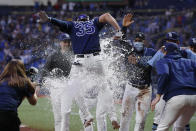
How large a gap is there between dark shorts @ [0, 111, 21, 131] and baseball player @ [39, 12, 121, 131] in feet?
7.53

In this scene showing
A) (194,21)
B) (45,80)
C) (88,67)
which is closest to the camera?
(88,67)

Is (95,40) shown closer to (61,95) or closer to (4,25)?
(61,95)

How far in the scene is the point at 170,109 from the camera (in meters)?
5.96

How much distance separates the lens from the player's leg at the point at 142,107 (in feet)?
25.1

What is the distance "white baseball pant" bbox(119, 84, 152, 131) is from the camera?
25.2 ft

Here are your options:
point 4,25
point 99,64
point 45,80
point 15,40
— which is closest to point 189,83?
point 99,64

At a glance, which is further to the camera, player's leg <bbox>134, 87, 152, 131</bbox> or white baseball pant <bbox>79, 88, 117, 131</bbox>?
player's leg <bbox>134, 87, 152, 131</bbox>

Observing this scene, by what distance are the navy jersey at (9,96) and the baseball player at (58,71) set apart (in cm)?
233

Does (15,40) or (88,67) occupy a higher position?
(88,67)

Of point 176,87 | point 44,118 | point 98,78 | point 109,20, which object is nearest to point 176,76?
point 176,87

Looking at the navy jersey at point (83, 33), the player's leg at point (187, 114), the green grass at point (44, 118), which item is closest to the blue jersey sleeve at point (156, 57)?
the navy jersey at point (83, 33)

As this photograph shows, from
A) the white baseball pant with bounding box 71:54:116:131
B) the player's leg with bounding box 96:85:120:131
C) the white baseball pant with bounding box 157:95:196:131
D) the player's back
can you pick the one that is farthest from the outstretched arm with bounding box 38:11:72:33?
the white baseball pant with bounding box 157:95:196:131

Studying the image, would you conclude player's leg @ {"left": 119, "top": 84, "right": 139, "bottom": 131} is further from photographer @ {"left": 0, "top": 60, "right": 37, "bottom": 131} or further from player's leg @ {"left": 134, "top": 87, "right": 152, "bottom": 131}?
photographer @ {"left": 0, "top": 60, "right": 37, "bottom": 131}

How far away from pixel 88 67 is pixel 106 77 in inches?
21.8
